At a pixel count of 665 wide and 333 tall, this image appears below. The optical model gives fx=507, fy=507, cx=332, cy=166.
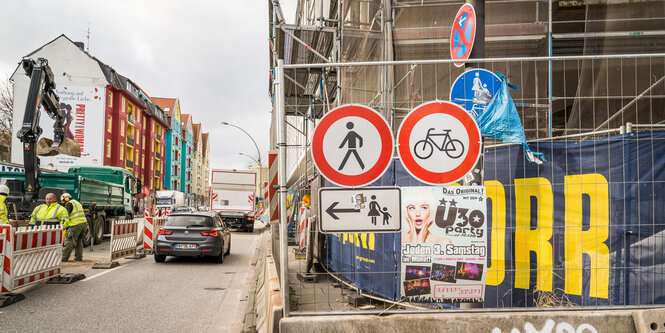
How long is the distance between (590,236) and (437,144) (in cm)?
182

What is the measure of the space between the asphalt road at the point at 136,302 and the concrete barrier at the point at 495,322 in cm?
305

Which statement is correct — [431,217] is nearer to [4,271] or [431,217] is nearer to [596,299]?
[596,299]

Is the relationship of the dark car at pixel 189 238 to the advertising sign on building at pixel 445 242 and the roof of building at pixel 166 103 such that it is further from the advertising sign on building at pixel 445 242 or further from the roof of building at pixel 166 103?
the roof of building at pixel 166 103

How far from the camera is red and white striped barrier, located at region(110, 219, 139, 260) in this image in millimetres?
13121

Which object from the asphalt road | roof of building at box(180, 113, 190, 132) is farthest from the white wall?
roof of building at box(180, 113, 190, 132)

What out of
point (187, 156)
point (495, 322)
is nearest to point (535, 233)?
point (495, 322)

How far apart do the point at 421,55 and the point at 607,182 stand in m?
6.62

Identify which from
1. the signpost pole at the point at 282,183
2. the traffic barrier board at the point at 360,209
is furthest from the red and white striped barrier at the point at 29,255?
the traffic barrier board at the point at 360,209

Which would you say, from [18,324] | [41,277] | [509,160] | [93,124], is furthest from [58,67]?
[509,160]

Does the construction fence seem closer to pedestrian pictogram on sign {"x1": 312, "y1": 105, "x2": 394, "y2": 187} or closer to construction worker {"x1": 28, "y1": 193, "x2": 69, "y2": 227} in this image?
pedestrian pictogram on sign {"x1": 312, "y1": 105, "x2": 394, "y2": 187}

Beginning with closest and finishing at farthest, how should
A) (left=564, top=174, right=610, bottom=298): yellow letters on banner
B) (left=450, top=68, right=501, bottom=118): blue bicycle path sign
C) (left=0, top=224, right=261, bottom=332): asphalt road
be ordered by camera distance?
1. (left=450, top=68, right=501, bottom=118): blue bicycle path sign
2. (left=564, top=174, right=610, bottom=298): yellow letters on banner
3. (left=0, top=224, right=261, bottom=332): asphalt road

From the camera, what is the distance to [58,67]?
47.2 meters

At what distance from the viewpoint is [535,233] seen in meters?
4.96

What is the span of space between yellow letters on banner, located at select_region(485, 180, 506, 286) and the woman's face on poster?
2.64 ft
